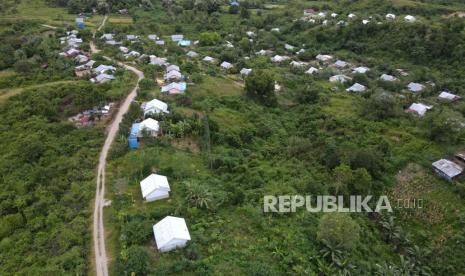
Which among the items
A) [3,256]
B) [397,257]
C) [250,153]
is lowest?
[397,257]

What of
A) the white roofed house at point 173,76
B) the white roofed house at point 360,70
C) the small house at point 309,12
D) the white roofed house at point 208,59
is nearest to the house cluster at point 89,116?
the white roofed house at point 173,76

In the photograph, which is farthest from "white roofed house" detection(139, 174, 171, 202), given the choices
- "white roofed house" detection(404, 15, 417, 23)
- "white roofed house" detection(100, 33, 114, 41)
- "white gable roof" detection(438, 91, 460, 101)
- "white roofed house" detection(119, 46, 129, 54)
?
"white roofed house" detection(404, 15, 417, 23)

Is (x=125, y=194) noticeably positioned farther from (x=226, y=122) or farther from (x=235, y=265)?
(x=226, y=122)

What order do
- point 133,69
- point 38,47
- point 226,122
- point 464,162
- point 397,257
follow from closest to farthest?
1. point 397,257
2. point 464,162
3. point 226,122
4. point 133,69
5. point 38,47

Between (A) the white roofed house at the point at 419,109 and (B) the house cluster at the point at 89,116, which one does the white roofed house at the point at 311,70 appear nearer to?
(A) the white roofed house at the point at 419,109

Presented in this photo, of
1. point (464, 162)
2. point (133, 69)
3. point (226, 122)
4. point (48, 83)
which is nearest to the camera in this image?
point (464, 162)

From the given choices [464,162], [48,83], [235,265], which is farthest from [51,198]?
[464,162]
